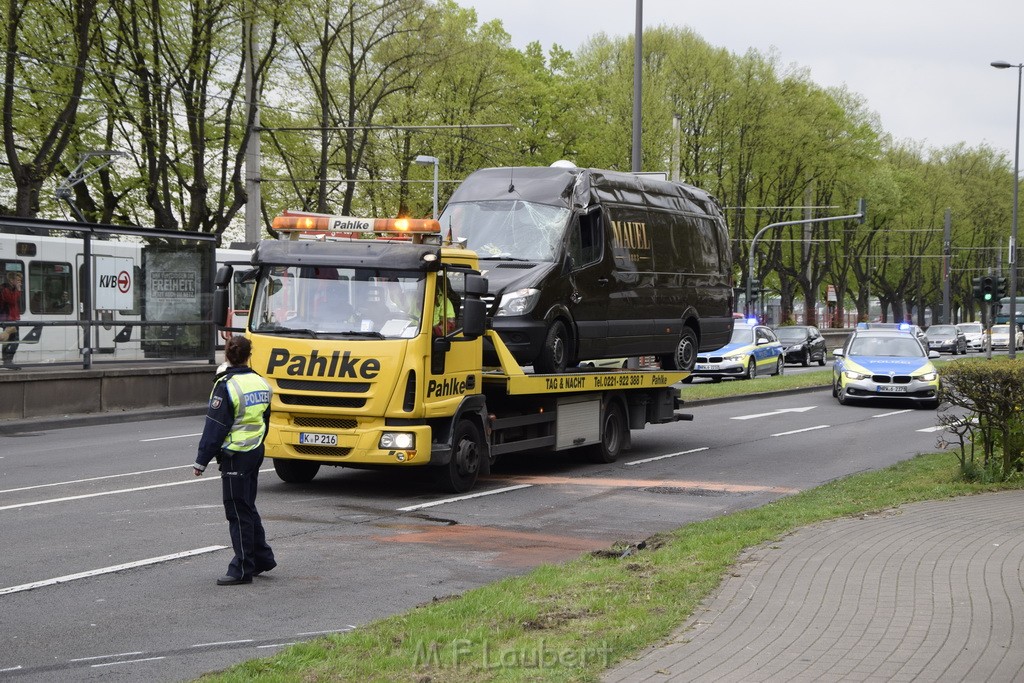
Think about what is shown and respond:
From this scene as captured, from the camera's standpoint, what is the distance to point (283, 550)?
31.6 feet

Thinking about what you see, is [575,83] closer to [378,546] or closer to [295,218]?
[295,218]

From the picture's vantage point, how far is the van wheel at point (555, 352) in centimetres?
1462

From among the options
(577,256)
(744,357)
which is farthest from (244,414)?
(744,357)

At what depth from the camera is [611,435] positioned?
668 inches

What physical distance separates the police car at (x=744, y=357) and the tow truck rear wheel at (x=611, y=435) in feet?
56.9

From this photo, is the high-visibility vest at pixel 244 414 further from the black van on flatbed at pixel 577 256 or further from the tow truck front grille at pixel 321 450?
the black van on flatbed at pixel 577 256

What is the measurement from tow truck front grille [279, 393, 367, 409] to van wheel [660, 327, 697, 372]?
7.28m

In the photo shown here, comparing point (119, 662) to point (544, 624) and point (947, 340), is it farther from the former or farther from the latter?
point (947, 340)

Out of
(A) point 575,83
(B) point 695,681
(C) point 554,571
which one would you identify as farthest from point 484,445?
(A) point 575,83

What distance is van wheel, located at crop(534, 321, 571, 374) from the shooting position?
48.0 ft

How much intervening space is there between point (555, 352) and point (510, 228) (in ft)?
5.08

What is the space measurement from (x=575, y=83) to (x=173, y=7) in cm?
2689

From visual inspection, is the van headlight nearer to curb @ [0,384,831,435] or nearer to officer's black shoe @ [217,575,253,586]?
officer's black shoe @ [217,575,253,586]

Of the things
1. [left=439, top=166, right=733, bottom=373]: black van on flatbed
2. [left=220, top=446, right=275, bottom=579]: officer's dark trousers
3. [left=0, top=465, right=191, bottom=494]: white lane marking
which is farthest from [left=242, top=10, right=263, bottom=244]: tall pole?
[left=220, top=446, right=275, bottom=579]: officer's dark trousers
